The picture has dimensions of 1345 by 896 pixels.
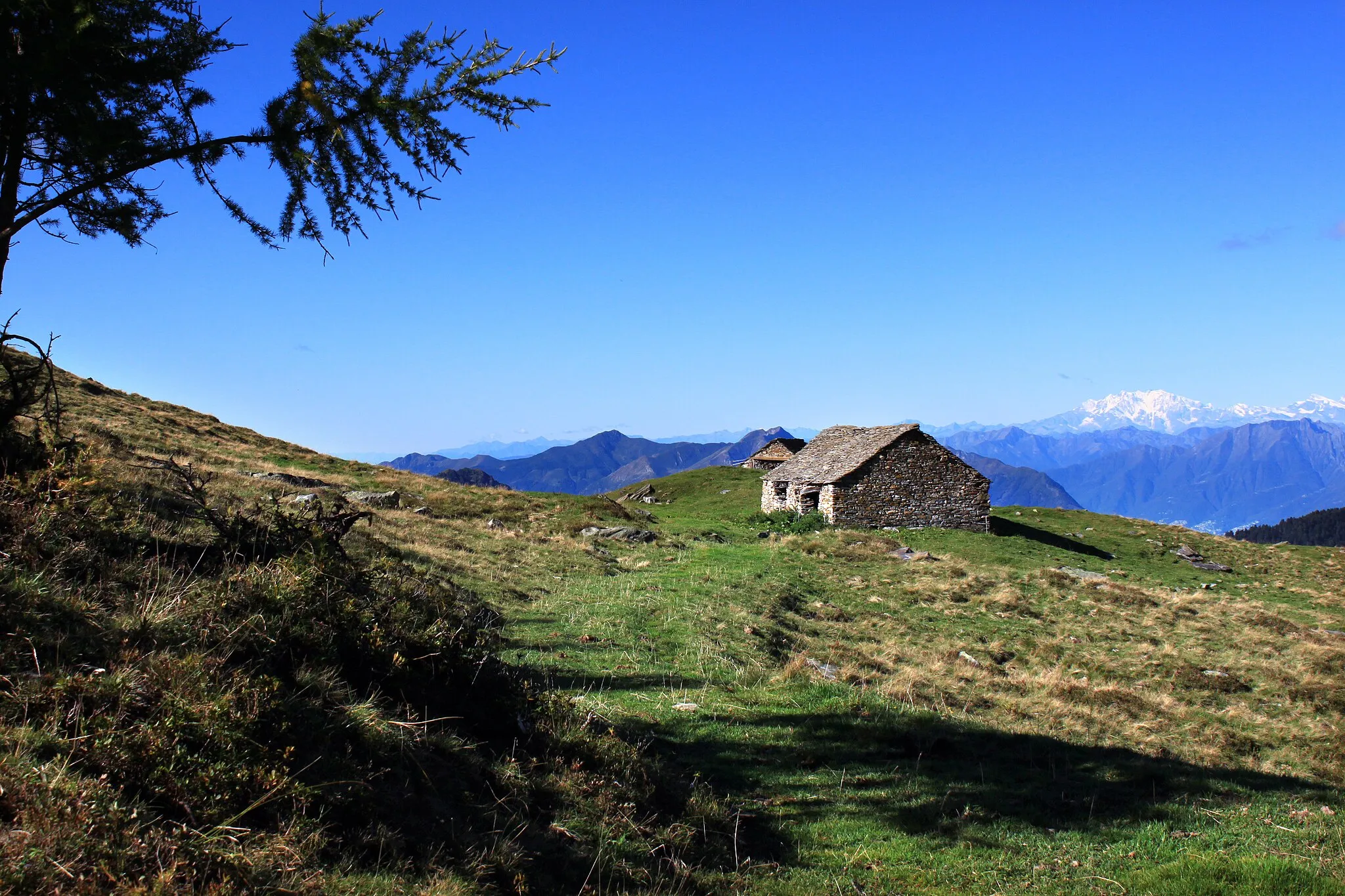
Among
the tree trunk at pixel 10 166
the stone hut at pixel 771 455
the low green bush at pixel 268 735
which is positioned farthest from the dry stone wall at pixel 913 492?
the tree trunk at pixel 10 166

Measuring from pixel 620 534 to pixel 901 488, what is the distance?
20.3 meters

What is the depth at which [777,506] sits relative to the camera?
168ft

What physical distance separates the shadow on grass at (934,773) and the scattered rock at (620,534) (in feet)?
68.5

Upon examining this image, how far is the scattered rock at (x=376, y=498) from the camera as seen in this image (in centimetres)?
2787

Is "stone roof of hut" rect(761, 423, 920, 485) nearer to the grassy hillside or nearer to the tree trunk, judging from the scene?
the grassy hillside

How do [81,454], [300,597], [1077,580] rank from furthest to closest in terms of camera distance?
[1077,580] → [81,454] → [300,597]

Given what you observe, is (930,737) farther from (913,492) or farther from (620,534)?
(913,492)

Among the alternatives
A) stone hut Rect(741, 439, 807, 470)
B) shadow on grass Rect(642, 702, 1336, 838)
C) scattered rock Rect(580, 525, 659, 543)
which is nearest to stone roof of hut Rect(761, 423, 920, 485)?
scattered rock Rect(580, 525, 659, 543)

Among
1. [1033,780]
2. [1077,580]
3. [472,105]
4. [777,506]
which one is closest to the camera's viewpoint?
[472,105]

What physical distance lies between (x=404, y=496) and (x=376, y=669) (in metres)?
27.1

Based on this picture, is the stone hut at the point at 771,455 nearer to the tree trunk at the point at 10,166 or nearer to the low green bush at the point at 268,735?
the low green bush at the point at 268,735

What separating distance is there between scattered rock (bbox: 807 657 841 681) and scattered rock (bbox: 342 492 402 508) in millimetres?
18945

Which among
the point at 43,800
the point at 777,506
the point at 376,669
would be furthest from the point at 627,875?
the point at 777,506

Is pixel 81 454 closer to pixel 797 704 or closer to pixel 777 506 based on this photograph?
pixel 797 704
